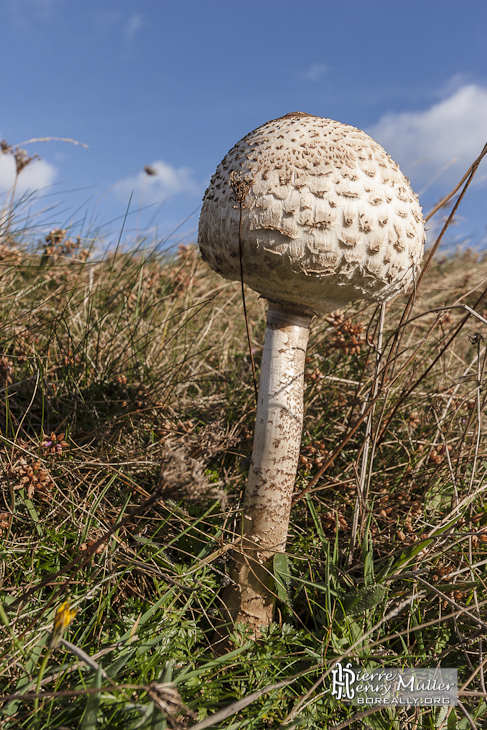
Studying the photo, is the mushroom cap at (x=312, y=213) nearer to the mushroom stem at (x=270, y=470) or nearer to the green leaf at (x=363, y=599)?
the mushroom stem at (x=270, y=470)

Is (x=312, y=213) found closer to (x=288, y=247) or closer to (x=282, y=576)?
(x=288, y=247)

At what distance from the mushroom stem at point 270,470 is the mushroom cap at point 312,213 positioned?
25 centimetres

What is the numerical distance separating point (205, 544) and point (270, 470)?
58cm

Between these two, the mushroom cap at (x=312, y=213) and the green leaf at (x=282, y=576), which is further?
the green leaf at (x=282, y=576)

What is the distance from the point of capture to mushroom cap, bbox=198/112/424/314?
74.1 inches

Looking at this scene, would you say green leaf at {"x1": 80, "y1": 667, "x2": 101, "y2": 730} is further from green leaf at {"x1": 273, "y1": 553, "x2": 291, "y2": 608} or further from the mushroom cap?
the mushroom cap

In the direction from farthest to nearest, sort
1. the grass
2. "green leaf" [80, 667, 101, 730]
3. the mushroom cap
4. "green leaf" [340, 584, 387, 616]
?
"green leaf" [340, 584, 387, 616], the mushroom cap, the grass, "green leaf" [80, 667, 101, 730]

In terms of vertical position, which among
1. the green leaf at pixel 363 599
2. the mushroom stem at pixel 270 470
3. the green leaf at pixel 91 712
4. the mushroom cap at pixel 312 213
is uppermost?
the mushroom cap at pixel 312 213

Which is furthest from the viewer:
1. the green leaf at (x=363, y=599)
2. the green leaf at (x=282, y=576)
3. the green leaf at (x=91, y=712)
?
the green leaf at (x=282, y=576)

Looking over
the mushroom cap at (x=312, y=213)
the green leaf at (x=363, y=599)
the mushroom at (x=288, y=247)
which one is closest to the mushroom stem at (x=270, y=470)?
the mushroom at (x=288, y=247)

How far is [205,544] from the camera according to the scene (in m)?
2.50

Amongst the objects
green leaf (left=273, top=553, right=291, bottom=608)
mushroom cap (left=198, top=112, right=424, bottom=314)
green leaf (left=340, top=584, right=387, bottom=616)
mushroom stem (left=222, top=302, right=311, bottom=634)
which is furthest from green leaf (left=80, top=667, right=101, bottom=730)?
mushroom cap (left=198, top=112, right=424, bottom=314)

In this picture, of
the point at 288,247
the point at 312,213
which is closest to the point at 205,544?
the point at 288,247

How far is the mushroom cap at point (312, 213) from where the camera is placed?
188 cm
